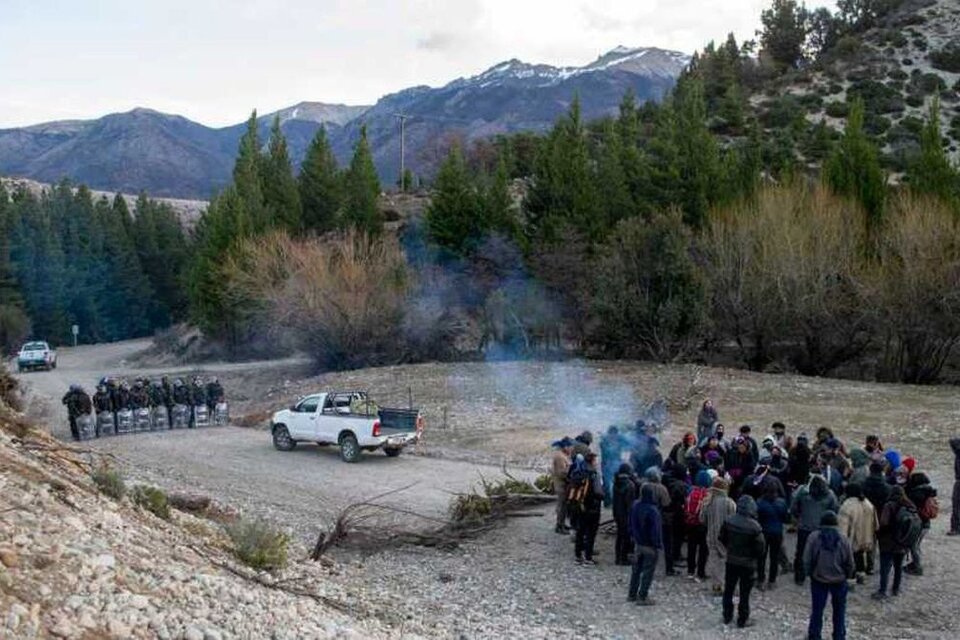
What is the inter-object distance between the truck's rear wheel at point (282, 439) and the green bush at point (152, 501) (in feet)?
32.0

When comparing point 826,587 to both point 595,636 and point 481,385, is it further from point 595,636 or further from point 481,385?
point 481,385

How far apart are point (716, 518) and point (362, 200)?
150ft

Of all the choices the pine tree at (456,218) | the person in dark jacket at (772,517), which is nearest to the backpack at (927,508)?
the person in dark jacket at (772,517)

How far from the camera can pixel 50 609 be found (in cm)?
772

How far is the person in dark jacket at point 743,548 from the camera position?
10.6 m

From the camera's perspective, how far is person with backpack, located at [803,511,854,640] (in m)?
10.2

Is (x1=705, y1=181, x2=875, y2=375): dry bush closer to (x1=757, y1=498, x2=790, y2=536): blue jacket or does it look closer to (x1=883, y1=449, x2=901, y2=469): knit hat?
(x1=883, y1=449, x2=901, y2=469): knit hat

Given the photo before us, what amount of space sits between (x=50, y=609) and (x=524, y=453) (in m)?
15.0

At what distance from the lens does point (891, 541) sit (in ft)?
37.9

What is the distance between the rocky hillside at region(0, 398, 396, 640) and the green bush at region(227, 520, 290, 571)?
0.70 ft

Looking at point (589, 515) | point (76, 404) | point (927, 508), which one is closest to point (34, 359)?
point (76, 404)

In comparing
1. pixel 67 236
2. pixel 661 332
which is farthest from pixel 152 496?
pixel 67 236

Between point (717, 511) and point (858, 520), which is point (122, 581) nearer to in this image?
point (717, 511)

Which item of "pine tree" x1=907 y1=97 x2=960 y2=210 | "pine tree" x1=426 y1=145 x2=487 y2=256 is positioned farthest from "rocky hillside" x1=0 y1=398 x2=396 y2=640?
"pine tree" x1=426 y1=145 x2=487 y2=256
